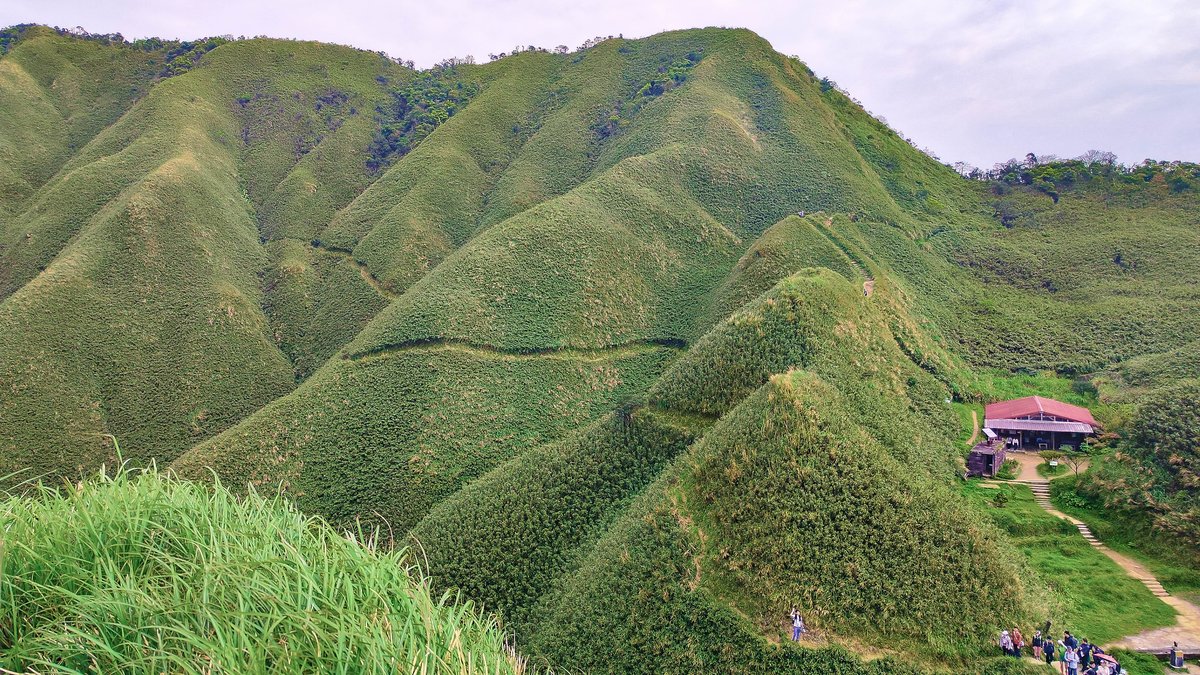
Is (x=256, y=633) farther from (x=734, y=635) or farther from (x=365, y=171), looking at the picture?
(x=365, y=171)

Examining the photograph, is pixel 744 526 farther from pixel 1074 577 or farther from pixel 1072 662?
pixel 1074 577

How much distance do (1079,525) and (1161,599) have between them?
4607mm

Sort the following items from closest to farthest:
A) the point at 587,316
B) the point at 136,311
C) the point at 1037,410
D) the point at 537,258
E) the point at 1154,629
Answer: the point at 1154,629 < the point at 1037,410 < the point at 587,316 < the point at 136,311 < the point at 537,258

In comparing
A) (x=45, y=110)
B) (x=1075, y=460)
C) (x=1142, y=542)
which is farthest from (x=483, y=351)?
(x=45, y=110)

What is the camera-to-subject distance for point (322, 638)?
9.40 metres

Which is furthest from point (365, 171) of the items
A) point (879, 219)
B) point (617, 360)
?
point (879, 219)

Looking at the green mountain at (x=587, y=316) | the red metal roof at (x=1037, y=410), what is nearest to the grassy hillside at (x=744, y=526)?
the green mountain at (x=587, y=316)

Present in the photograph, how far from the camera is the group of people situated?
18.3m

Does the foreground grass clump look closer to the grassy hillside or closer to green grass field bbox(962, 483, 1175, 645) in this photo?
the grassy hillside

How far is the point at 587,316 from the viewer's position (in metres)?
46.9

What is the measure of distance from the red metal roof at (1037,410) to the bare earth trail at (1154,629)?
6.68m

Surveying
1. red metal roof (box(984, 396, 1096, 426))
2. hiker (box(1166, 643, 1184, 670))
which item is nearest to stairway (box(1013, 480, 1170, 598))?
hiker (box(1166, 643, 1184, 670))

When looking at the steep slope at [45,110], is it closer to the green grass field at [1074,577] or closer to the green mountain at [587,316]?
the green mountain at [587,316]

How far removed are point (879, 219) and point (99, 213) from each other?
73698 mm
